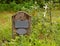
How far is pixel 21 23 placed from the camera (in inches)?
240

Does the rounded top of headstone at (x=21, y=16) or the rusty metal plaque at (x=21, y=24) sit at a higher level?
the rounded top of headstone at (x=21, y=16)

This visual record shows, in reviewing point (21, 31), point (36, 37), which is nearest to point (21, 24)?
point (21, 31)

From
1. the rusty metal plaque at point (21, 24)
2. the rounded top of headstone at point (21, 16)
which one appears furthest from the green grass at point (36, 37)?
the rounded top of headstone at point (21, 16)

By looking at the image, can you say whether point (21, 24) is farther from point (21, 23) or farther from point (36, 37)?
point (36, 37)

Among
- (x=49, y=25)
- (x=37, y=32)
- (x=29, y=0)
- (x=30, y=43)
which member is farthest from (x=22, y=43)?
(x=29, y=0)

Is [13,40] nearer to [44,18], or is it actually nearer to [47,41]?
[47,41]

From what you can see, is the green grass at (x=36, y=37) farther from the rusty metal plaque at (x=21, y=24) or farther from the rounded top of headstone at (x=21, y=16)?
the rounded top of headstone at (x=21, y=16)

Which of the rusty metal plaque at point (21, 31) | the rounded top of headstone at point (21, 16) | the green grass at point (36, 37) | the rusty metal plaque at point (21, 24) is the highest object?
the rounded top of headstone at point (21, 16)

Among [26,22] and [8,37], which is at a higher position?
[26,22]

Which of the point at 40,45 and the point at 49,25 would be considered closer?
the point at 40,45

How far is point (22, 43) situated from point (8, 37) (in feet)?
3.30

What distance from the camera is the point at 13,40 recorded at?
5.85m

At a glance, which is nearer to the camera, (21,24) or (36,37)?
(21,24)

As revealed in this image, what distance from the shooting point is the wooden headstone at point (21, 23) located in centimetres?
609
